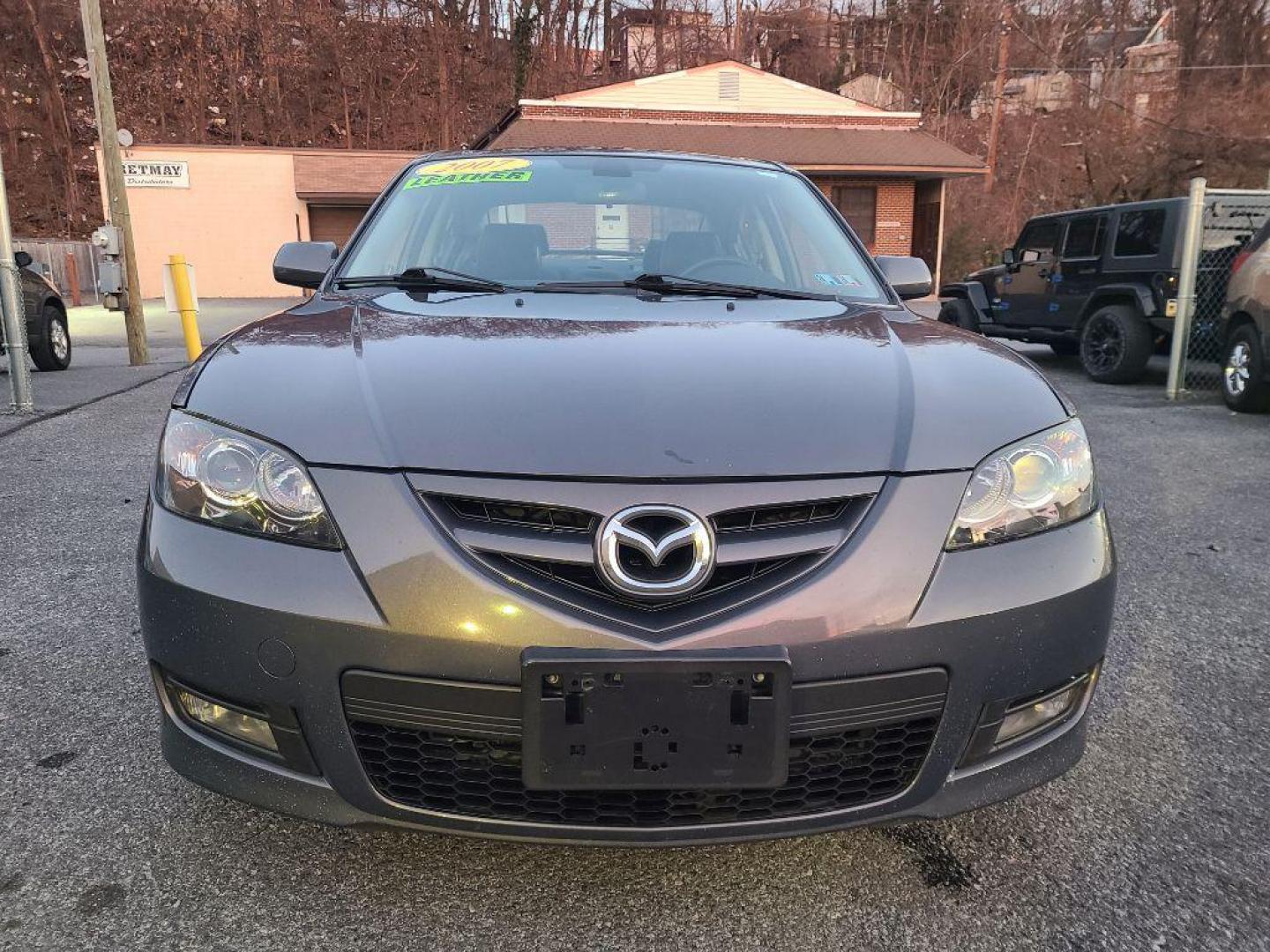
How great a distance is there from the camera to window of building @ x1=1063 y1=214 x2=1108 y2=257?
895cm

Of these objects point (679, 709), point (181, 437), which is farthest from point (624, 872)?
point (181, 437)

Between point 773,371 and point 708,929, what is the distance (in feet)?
3.30

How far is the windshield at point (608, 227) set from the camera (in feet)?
8.34

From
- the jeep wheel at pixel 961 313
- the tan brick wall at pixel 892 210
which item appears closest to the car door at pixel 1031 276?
the jeep wheel at pixel 961 313

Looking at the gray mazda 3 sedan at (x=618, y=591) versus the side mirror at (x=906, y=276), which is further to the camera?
the side mirror at (x=906, y=276)

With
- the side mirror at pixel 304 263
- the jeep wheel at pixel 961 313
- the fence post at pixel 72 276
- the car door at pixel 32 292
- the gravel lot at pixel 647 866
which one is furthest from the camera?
the fence post at pixel 72 276

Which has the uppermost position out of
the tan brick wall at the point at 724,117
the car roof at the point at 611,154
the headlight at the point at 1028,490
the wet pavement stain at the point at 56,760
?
the tan brick wall at the point at 724,117

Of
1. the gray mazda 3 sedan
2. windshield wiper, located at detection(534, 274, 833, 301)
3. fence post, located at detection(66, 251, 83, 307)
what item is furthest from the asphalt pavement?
the gray mazda 3 sedan

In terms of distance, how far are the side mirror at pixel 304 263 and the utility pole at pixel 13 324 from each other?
5163 millimetres

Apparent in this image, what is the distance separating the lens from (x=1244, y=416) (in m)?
7.14

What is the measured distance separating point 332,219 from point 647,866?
27.7 metres

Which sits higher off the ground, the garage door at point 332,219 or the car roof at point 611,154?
the car roof at point 611,154

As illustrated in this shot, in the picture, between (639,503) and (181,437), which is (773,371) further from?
(181,437)

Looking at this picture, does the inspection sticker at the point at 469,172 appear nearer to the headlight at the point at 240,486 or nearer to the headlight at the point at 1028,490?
the headlight at the point at 240,486
